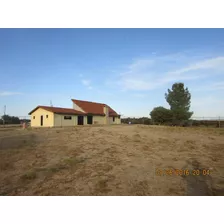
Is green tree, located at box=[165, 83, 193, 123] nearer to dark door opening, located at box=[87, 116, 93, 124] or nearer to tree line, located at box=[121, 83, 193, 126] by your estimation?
tree line, located at box=[121, 83, 193, 126]

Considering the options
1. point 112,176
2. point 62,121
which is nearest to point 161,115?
point 62,121

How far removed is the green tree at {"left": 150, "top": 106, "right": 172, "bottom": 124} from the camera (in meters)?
28.0

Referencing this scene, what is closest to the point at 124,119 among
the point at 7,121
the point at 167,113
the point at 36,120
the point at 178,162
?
the point at 167,113

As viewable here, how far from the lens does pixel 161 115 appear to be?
92.4 ft

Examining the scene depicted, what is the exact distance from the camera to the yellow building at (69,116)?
22819mm

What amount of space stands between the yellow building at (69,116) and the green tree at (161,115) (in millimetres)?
9970

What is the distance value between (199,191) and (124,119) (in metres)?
39.0

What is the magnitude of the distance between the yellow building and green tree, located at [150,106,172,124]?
9970 mm

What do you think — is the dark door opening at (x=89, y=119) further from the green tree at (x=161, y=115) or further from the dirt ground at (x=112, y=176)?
the dirt ground at (x=112, y=176)

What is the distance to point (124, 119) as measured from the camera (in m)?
42.1

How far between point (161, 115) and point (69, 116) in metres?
16.7
